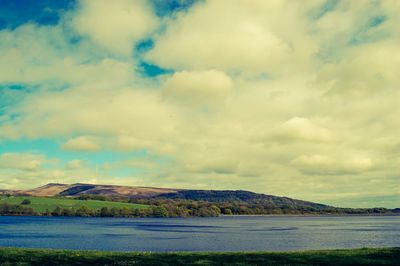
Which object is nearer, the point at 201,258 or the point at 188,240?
the point at 201,258

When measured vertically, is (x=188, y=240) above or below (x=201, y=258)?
below

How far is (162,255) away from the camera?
4247cm

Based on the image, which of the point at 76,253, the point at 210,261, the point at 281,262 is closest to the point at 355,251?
the point at 281,262

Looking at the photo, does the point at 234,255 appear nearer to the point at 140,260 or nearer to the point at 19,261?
the point at 140,260

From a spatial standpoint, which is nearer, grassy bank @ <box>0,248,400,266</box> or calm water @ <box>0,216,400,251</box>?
grassy bank @ <box>0,248,400,266</box>

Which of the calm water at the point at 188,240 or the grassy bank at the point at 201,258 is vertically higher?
the grassy bank at the point at 201,258

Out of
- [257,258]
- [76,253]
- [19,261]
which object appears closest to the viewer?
[19,261]

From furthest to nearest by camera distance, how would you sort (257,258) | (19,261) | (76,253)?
(76,253) < (257,258) < (19,261)

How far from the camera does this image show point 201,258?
4038 cm

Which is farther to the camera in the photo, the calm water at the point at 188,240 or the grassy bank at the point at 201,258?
the calm water at the point at 188,240

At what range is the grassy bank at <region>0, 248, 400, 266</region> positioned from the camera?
37.4 m

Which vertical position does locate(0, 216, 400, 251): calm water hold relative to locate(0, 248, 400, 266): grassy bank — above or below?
below

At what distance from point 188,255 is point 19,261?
51.8 feet

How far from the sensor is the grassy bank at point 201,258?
37.4 m
